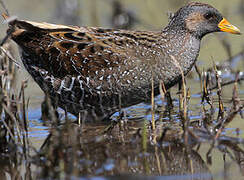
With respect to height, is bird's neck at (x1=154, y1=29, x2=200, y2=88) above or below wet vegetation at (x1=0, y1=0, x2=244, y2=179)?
above

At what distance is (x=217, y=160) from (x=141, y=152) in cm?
72

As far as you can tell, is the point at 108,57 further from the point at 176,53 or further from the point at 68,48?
the point at 176,53

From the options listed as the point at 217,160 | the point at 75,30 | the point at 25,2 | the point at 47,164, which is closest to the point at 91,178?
the point at 47,164

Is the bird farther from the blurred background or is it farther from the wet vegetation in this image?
the blurred background

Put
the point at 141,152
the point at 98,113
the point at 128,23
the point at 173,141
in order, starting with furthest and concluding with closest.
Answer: the point at 128,23, the point at 98,113, the point at 173,141, the point at 141,152

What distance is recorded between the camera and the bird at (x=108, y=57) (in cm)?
595

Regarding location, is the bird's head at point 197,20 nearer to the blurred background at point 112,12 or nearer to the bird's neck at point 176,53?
the bird's neck at point 176,53

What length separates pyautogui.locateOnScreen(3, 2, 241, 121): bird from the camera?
5953mm

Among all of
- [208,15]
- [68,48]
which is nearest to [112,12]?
[208,15]

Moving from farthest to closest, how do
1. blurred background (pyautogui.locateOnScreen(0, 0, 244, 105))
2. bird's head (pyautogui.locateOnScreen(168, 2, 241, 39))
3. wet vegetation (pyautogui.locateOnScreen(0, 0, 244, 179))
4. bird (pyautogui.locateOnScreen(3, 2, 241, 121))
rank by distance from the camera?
blurred background (pyautogui.locateOnScreen(0, 0, 244, 105))
bird's head (pyautogui.locateOnScreen(168, 2, 241, 39))
bird (pyautogui.locateOnScreen(3, 2, 241, 121))
wet vegetation (pyautogui.locateOnScreen(0, 0, 244, 179))

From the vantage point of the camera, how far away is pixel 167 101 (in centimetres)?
667

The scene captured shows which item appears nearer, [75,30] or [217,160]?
[217,160]

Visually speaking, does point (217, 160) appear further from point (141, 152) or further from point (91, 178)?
point (91, 178)

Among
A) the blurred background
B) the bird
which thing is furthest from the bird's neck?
the blurred background
